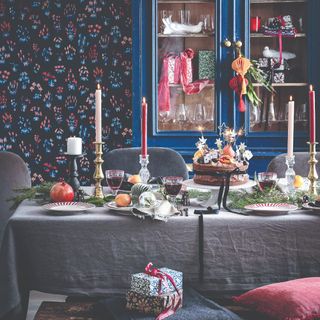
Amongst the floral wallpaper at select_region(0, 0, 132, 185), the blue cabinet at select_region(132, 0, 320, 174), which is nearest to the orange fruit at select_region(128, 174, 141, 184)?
the blue cabinet at select_region(132, 0, 320, 174)

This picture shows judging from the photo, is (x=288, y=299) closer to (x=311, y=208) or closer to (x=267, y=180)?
(x=311, y=208)

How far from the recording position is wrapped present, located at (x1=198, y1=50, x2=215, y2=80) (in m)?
4.34

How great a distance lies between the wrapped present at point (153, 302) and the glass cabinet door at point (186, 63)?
2545 mm

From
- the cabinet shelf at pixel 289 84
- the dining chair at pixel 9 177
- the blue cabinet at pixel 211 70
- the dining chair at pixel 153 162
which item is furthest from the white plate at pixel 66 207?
the cabinet shelf at pixel 289 84

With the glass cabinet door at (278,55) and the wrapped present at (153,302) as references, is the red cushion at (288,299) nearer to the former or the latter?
the wrapped present at (153,302)

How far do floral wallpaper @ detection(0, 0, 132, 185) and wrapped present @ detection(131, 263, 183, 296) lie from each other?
115 inches

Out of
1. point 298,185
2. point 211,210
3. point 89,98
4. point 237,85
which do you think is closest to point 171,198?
point 211,210

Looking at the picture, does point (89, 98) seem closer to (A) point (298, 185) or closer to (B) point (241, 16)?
(B) point (241, 16)

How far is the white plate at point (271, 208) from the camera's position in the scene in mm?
2098

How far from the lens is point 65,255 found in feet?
6.69

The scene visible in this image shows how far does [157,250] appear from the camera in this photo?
2.04 meters

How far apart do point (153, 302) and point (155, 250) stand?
23 centimetres

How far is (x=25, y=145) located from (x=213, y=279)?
9.86ft

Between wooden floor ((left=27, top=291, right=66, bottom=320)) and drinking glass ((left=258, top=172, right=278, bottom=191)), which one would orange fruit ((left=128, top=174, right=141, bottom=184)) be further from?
wooden floor ((left=27, top=291, right=66, bottom=320))
